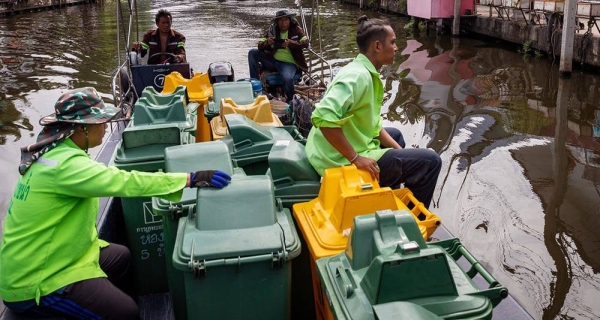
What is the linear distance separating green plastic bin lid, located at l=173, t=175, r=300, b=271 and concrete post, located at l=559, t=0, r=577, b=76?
36.5 ft

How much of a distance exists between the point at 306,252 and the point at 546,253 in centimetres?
297

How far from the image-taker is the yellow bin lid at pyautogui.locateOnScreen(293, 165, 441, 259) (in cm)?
254

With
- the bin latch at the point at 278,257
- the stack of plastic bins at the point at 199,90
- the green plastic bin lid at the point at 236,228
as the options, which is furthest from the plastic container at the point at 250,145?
the stack of plastic bins at the point at 199,90

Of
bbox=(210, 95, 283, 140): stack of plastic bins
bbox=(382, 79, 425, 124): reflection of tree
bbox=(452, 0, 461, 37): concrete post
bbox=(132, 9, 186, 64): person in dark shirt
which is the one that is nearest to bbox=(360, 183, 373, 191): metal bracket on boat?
bbox=(210, 95, 283, 140): stack of plastic bins

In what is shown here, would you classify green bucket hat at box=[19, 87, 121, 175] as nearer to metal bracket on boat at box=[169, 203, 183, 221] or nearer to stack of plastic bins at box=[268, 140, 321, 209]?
metal bracket on boat at box=[169, 203, 183, 221]

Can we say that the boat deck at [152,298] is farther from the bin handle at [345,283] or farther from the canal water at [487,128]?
the canal water at [487,128]

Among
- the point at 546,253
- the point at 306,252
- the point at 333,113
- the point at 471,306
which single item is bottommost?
the point at 546,253

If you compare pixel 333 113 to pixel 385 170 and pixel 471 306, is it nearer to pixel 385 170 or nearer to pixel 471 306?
pixel 385 170

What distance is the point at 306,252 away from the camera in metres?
2.94

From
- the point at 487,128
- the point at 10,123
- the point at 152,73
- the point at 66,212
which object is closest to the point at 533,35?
the point at 487,128

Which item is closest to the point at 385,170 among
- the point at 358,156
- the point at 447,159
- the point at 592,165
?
the point at 358,156

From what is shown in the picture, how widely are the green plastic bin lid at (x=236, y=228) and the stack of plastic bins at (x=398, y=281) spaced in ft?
1.05

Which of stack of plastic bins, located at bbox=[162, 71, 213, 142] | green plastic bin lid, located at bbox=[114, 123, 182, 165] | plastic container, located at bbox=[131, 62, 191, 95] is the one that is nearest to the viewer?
green plastic bin lid, located at bbox=[114, 123, 182, 165]

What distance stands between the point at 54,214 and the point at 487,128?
24.5 feet
